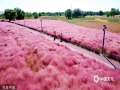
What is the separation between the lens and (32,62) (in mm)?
14039

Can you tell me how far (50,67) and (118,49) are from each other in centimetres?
1450

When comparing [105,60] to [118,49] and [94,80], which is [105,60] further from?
[94,80]

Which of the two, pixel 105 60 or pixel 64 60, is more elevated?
pixel 64 60

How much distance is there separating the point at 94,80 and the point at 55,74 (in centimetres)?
295

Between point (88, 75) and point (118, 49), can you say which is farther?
point (118, 49)

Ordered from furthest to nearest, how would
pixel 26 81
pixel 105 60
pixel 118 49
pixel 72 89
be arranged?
pixel 118 49 → pixel 105 60 → pixel 26 81 → pixel 72 89

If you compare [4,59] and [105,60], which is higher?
[4,59]

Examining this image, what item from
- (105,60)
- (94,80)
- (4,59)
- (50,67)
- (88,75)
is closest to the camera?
(94,80)

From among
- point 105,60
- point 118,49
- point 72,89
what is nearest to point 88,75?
point 72,89

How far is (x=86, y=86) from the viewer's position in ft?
30.4

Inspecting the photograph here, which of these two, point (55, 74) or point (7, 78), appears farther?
point (55, 74)

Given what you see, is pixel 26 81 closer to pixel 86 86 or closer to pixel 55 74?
pixel 55 74

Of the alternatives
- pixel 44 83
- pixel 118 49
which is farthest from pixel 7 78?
pixel 118 49

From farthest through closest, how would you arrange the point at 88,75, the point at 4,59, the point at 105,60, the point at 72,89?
the point at 105,60 → the point at 4,59 → the point at 88,75 → the point at 72,89
